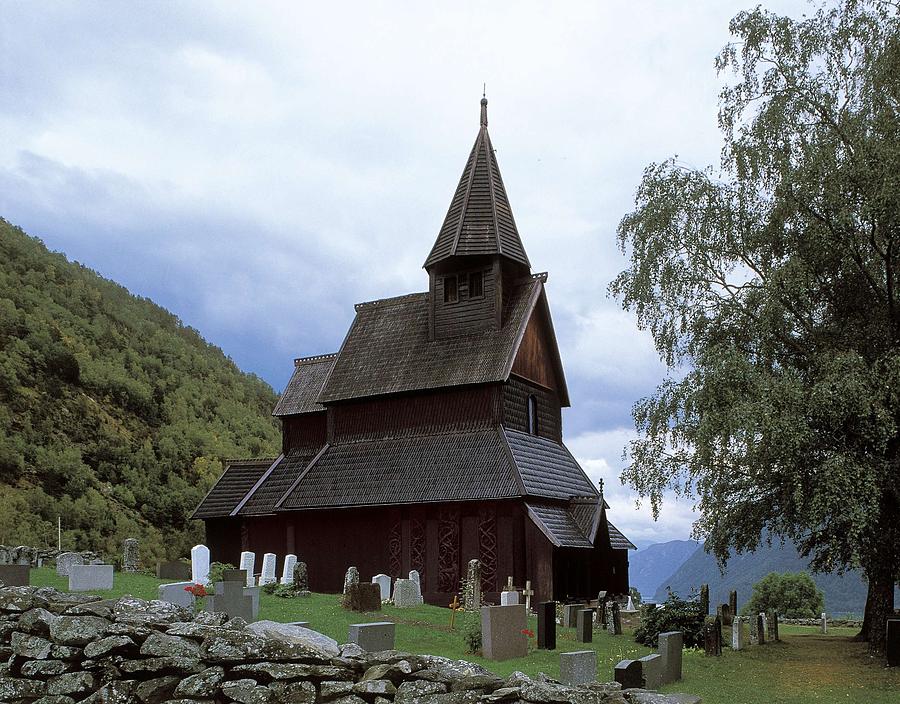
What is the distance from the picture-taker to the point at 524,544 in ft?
93.8

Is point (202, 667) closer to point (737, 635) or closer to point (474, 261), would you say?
point (737, 635)

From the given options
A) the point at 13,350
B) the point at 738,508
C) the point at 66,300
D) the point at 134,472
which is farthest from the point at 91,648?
the point at 66,300

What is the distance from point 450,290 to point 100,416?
27.6m

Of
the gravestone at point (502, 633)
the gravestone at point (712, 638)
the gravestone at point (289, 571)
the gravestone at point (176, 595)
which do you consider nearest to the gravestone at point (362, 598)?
the gravestone at point (176, 595)

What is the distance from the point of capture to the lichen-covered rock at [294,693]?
9.97m

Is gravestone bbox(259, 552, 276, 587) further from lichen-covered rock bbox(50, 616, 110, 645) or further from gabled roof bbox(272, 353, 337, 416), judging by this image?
lichen-covered rock bbox(50, 616, 110, 645)

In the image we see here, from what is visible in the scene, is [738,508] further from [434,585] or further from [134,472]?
[134,472]

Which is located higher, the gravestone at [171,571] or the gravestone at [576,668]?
the gravestone at [171,571]

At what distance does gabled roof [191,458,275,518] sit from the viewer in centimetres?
3562

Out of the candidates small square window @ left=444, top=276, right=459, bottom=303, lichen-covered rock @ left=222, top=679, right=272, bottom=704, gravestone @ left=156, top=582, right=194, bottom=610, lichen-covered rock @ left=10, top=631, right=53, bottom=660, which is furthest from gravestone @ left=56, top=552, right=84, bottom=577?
lichen-covered rock @ left=222, top=679, right=272, bottom=704

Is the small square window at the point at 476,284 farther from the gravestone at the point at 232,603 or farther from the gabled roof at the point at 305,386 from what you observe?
the gravestone at the point at 232,603

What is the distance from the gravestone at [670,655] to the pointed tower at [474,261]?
1784 cm

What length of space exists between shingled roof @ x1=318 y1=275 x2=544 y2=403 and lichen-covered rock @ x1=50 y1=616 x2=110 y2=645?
68.1 ft

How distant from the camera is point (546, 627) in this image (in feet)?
60.7
